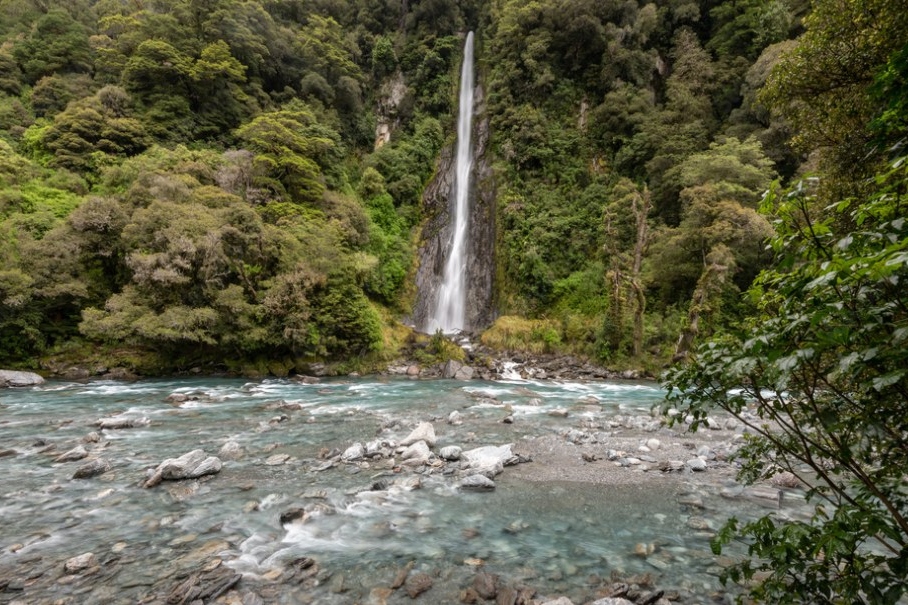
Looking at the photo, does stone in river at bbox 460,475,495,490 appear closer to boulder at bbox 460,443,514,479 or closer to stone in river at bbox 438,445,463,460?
boulder at bbox 460,443,514,479

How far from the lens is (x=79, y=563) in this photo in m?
4.06

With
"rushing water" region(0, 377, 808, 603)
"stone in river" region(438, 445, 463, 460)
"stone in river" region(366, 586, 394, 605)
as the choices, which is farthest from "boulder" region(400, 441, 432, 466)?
"stone in river" region(366, 586, 394, 605)

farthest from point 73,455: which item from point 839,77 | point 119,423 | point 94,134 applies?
point 94,134

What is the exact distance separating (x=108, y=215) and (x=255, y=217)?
6.08m

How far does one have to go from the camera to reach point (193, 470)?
6.27 metres

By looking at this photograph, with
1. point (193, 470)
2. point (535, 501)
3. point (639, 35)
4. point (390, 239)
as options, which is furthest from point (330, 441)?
point (639, 35)

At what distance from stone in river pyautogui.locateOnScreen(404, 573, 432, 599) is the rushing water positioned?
0.31 feet

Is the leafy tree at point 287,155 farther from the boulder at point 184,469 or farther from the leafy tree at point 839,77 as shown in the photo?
the leafy tree at point 839,77

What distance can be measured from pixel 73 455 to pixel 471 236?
81.2 ft

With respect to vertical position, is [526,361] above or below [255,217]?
below

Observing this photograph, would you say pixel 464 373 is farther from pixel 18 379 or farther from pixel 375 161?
pixel 375 161

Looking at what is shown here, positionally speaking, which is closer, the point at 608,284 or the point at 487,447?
the point at 487,447

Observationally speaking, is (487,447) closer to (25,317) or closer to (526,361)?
(526,361)

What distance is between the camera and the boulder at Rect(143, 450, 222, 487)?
607cm
